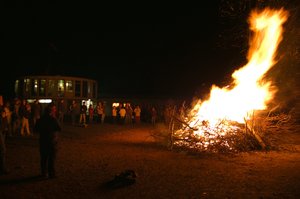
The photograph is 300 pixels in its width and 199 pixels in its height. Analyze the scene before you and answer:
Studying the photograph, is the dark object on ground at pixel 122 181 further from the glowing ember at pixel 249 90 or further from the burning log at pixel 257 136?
the burning log at pixel 257 136

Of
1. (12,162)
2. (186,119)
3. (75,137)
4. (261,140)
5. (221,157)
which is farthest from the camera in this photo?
(75,137)

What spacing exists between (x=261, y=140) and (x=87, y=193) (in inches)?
309

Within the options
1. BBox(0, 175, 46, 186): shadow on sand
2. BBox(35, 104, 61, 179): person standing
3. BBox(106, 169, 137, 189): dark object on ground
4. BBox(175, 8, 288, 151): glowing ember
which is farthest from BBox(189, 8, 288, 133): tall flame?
BBox(0, 175, 46, 186): shadow on sand

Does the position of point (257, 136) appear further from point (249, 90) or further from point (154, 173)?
point (154, 173)

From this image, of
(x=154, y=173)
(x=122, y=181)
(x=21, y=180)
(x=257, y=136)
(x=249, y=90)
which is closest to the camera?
(x=122, y=181)

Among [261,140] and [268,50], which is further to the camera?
[268,50]

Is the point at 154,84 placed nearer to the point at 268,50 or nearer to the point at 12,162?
the point at 268,50

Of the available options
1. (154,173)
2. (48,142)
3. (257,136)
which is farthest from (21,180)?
(257,136)

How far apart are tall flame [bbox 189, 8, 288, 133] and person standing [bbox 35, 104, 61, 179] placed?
7.11m

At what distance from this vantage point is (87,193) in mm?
6277

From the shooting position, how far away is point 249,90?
12.9 metres

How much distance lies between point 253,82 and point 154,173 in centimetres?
714

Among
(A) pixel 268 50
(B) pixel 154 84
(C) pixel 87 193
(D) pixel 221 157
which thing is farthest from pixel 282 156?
(B) pixel 154 84

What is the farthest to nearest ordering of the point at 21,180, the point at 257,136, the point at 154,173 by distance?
the point at 257,136 < the point at 154,173 < the point at 21,180
